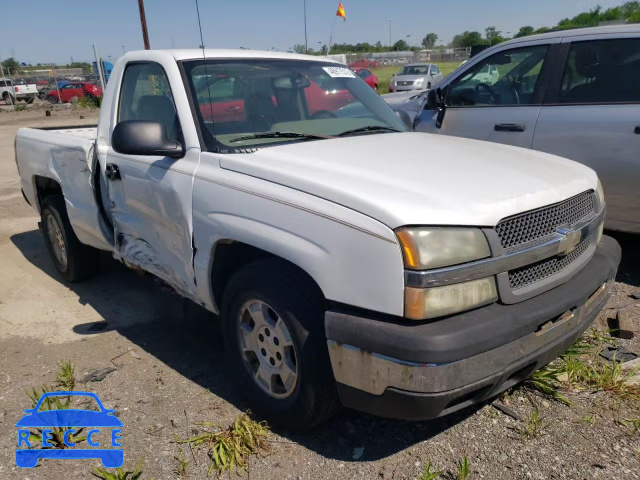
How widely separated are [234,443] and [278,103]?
1.97 meters

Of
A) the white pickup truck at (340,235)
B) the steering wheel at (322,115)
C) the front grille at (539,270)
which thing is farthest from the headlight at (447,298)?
the steering wheel at (322,115)

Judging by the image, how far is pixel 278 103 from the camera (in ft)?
11.3

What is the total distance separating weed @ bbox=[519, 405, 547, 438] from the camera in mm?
2721

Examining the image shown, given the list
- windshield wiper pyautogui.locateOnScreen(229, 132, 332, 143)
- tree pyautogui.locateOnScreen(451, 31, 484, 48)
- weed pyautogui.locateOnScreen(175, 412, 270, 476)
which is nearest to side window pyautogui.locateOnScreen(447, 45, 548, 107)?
windshield wiper pyautogui.locateOnScreen(229, 132, 332, 143)

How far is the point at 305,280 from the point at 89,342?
2.15 meters

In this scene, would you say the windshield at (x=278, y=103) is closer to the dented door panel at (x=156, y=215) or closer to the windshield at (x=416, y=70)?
the dented door panel at (x=156, y=215)

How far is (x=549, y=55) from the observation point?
476cm

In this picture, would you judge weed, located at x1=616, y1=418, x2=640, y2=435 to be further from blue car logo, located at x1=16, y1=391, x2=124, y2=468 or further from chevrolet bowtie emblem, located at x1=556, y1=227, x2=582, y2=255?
blue car logo, located at x1=16, y1=391, x2=124, y2=468

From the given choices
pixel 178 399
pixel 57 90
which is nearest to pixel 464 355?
pixel 178 399

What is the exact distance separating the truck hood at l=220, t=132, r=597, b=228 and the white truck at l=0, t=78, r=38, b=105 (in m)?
34.5

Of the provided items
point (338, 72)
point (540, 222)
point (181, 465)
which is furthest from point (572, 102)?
point (181, 465)

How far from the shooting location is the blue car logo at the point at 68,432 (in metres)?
2.69

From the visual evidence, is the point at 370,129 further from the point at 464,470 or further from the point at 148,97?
the point at 464,470

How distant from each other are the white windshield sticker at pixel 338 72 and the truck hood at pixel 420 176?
2.70ft
